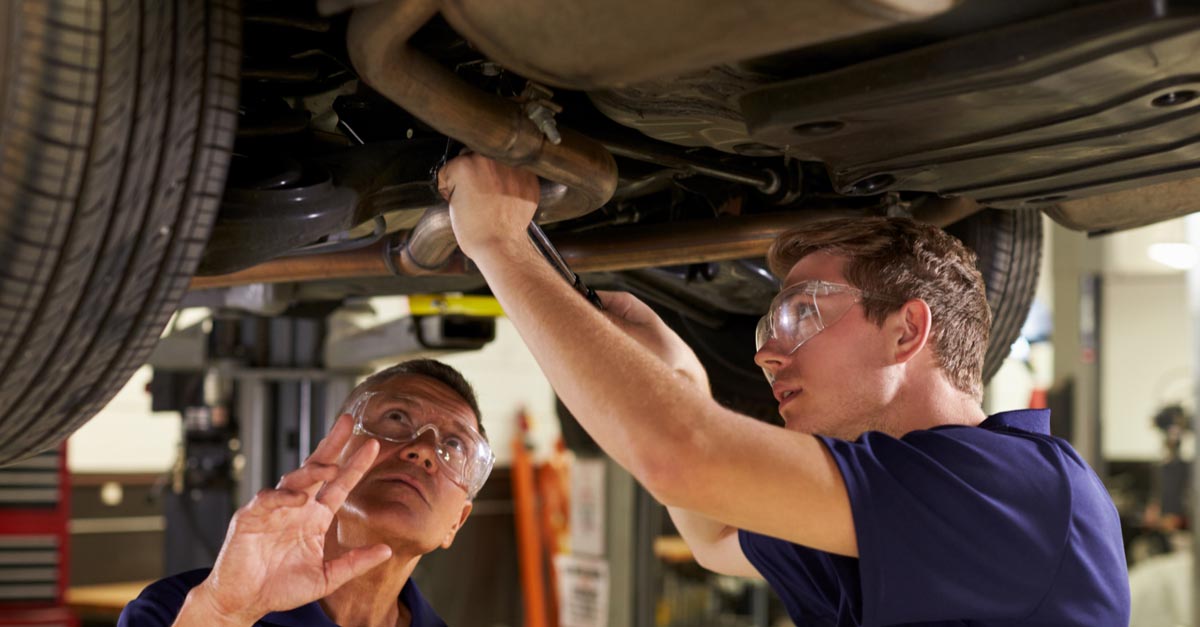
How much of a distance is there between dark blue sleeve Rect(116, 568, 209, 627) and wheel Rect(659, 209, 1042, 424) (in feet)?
3.11

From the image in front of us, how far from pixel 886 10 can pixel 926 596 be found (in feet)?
1.97

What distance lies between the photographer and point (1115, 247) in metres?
5.30

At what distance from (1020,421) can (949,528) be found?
0.30 meters

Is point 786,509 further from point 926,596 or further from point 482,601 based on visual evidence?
point 482,601

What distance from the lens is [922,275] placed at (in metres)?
1.41

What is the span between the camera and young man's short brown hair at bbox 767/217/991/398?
1.40 metres

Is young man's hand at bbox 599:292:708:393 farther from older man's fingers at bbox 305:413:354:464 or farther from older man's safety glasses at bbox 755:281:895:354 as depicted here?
older man's fingers at bbox 305:413:354:464

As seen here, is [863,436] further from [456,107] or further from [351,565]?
[351,565]

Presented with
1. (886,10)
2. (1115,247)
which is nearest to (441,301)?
(886,10)

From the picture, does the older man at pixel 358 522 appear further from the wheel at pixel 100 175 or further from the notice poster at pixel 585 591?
the notice poster at pixel 585 591

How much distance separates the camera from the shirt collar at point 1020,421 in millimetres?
1383

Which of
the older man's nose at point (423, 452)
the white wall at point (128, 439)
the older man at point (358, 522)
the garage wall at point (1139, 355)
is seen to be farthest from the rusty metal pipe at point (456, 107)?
the garage wall at point (1139, 355)

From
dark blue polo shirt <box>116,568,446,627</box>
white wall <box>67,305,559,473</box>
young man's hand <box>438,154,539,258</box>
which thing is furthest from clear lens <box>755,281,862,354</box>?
white wall <box>67,305,559,473</box>

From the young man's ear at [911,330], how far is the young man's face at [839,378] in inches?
0.7
